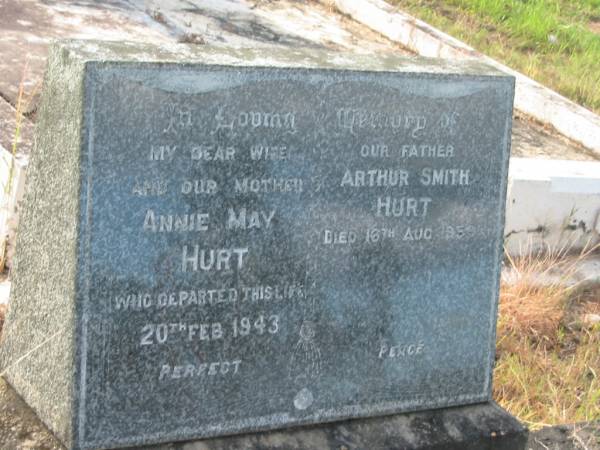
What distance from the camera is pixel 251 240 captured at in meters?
2.65

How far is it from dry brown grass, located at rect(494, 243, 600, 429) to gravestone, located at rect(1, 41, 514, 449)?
660 millimetres

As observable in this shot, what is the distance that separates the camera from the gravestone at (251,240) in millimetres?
2477

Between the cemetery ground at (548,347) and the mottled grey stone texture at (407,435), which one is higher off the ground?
→ the mottled grey stone texture at (407,435)

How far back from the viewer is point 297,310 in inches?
108

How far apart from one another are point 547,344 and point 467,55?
111 inches

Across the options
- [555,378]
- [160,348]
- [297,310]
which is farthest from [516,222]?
[160,348]

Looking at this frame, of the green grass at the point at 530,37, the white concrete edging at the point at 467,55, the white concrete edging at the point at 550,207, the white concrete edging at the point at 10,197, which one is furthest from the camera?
the green grass at the point at 530,37

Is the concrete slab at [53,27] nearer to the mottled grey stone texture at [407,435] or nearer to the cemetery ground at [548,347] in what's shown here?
the cemetery ground at [548,347]

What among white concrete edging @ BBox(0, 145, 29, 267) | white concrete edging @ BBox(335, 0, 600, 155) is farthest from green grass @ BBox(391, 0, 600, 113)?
white concrete edging @ BBox(0, 145, 29, 267)

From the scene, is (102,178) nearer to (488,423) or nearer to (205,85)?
(205,85)

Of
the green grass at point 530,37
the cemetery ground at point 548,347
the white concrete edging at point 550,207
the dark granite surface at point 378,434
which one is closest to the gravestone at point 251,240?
the dark granite surface at point 378,434

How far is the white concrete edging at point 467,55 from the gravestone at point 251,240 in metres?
3.00

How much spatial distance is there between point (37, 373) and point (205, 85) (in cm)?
81

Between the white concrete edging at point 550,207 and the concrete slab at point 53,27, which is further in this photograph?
the concrete slab at point 53,27
